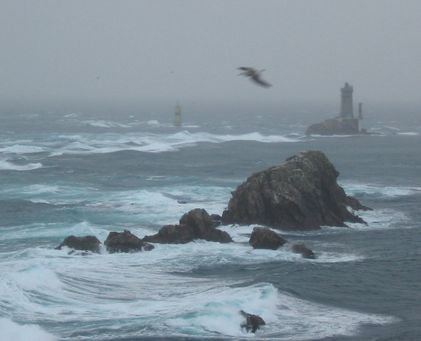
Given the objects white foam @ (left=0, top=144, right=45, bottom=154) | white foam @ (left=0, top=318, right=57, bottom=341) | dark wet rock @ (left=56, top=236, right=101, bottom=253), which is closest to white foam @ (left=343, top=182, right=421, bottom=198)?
dark wet rock @ (left=56, top=236, right=101, bottom=253)

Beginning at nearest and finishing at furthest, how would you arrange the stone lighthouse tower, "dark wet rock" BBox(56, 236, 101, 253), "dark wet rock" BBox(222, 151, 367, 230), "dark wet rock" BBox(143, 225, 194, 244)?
"dark wet rock" BBox(56, 236, 101, 253) → "dark wet rock" BBox(143, 225, 194, 244) → "dark wet rock" BBox(222, 151, 367, 230) → the stone lighthouse tower

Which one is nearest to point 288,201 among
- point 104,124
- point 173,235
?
point 173,235

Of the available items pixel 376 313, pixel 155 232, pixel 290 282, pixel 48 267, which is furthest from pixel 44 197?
pixel 376 313

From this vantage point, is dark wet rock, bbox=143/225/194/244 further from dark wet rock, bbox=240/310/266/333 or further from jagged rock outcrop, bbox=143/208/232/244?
dark wet rock, bbox=240/310/266/333

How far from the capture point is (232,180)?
58.4 meters

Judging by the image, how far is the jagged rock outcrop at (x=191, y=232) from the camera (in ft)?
119

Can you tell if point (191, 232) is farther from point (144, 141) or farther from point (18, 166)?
point (144, 141)

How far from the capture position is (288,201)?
40.8 meters

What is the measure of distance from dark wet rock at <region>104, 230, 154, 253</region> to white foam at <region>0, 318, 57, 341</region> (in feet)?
33.1

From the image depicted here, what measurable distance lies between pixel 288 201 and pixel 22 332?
63.1ft

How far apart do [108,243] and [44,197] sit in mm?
16292

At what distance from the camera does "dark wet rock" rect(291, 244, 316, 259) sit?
34.2 metres

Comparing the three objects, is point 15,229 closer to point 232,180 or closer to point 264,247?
point 264,247

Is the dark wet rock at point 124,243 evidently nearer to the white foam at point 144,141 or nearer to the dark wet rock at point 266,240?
the dark wet rock at point 266,240
